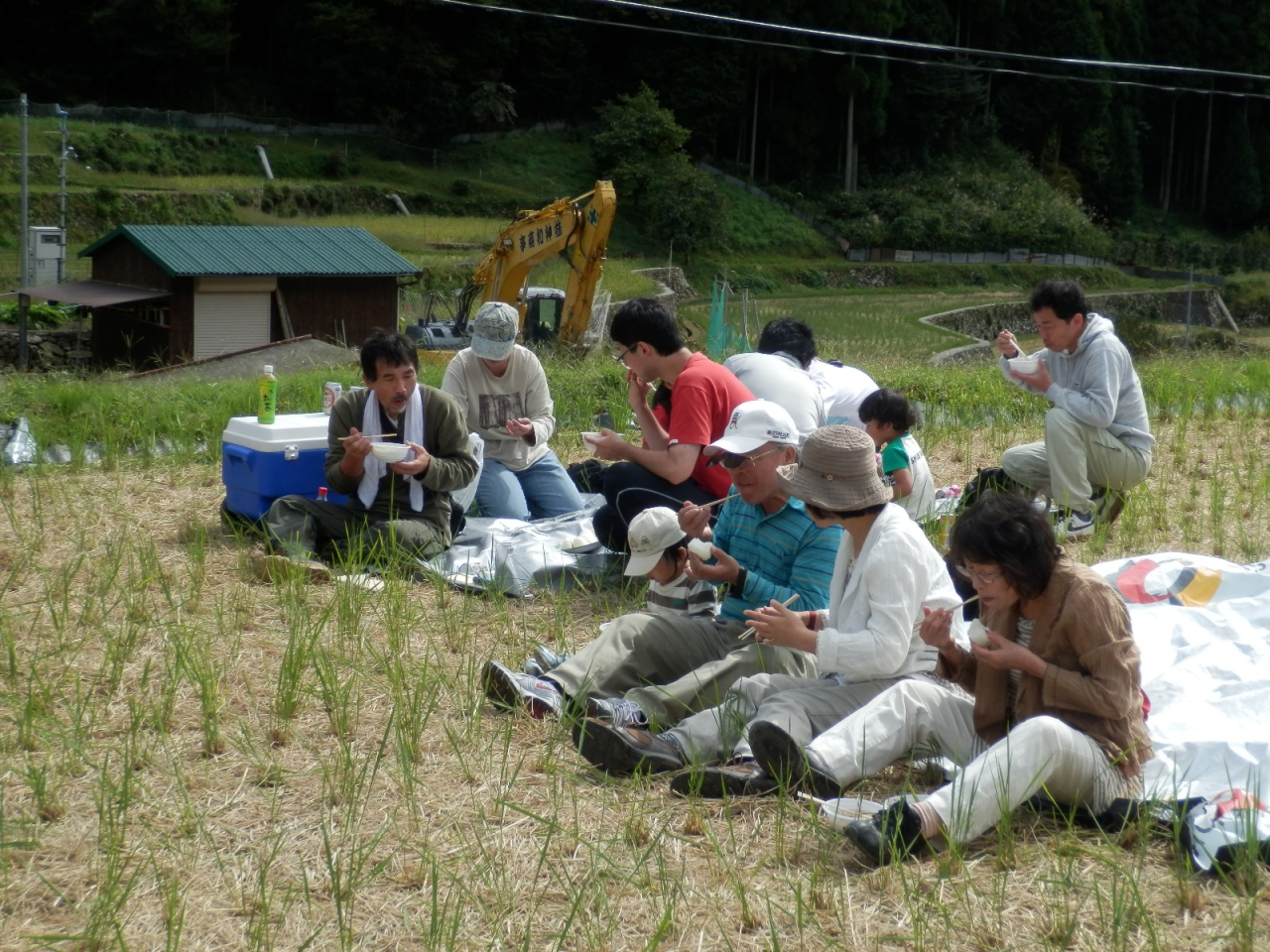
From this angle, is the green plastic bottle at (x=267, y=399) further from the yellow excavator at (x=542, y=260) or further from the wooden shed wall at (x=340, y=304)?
the wooden shed wall at (x=340, y=304)

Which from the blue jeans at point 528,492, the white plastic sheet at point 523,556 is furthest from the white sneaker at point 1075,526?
the blue jeans at point 528,492

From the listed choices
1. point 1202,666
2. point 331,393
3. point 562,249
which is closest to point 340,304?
point 562,249

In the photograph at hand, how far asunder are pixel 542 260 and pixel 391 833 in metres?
14.7

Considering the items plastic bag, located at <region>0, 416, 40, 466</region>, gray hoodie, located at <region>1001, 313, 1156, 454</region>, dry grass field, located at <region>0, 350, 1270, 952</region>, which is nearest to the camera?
dry grass field, located at <region>0, 350, 1270, 952</region>

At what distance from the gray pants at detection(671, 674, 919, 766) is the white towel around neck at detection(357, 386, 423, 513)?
210 cm

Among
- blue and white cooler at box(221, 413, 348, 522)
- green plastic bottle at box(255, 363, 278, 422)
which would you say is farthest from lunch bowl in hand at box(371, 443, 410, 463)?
green plastic bottle at box(255, 363, 278, 422)

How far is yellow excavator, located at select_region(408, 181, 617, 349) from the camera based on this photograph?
54.7ft

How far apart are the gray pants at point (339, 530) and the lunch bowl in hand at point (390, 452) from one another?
9.0 inches

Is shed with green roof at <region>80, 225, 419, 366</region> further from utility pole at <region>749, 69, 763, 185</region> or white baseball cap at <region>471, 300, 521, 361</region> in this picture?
utility pole at <region>749, 69, 763, 185</region>

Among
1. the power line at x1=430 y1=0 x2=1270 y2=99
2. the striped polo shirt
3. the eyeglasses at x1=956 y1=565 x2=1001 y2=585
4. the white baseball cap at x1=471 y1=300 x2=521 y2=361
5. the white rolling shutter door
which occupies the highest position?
the power line at x1=430 y1=0 x2=1270 y2=99

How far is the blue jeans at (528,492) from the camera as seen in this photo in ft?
19.5

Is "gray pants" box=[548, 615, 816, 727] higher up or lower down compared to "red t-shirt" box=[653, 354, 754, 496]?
lower down

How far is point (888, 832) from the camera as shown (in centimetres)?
281

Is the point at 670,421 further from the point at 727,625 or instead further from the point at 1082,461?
the point at 1082,461
